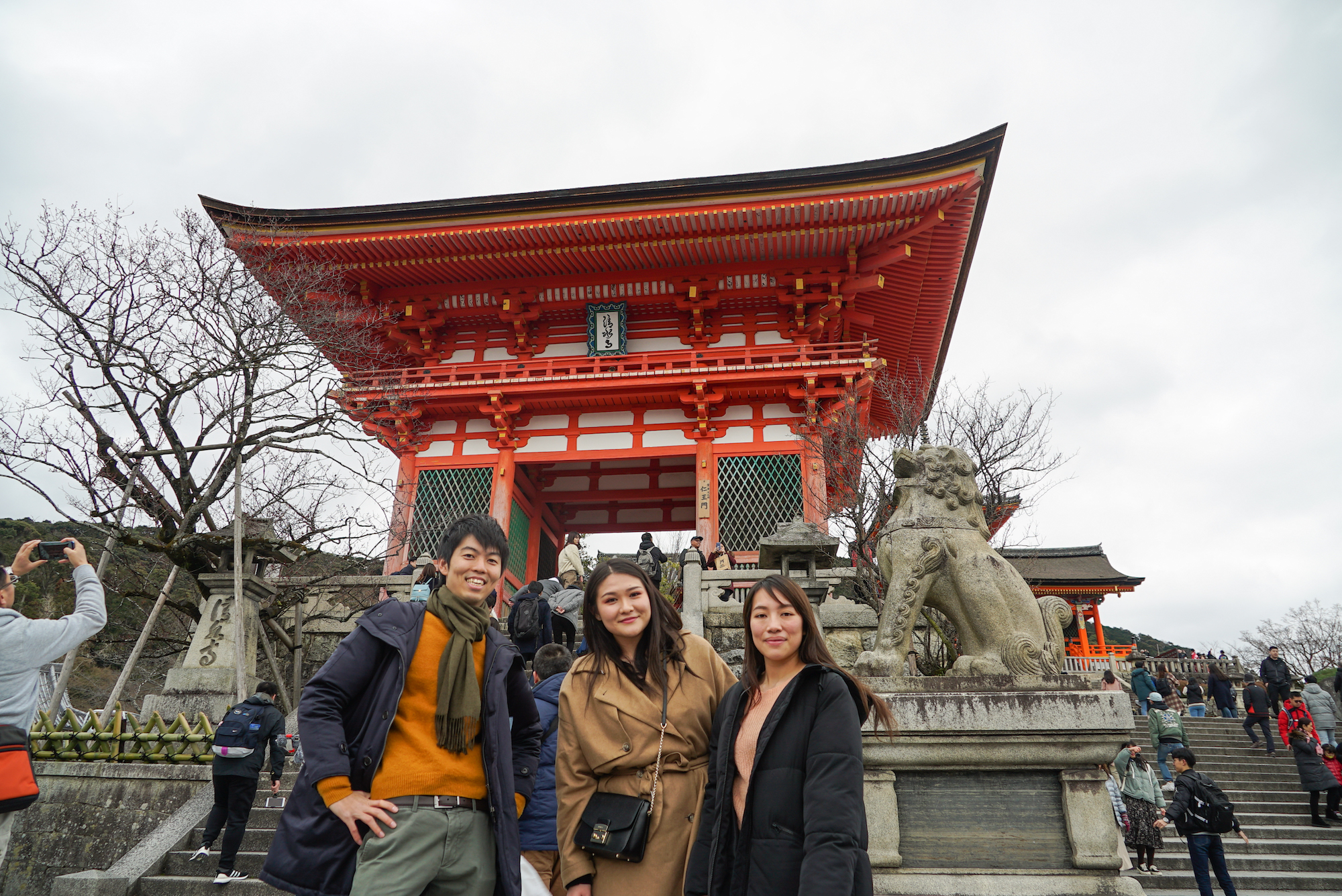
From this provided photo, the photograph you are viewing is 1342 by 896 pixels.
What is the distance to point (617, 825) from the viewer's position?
2148 mm

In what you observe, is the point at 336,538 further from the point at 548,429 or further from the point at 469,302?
the point at 469,302

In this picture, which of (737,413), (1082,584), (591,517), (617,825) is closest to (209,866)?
(617,825)

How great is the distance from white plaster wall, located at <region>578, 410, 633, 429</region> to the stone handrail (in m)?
8.71


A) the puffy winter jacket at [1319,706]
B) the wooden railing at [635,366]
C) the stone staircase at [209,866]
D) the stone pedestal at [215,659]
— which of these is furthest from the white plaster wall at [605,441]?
the puffy winter jacket at [1319,706]

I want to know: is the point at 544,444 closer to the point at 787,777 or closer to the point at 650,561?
the point at 650,561

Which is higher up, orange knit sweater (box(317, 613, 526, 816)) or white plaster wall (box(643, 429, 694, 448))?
white plaster wall (box(643, 429, 694, 448))

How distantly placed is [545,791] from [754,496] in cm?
1044

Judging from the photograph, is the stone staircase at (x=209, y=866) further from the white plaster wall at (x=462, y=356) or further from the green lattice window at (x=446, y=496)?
the white plaster wall at (x=462, y=356)

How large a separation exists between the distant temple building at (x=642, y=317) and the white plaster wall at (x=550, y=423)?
1.5 inches

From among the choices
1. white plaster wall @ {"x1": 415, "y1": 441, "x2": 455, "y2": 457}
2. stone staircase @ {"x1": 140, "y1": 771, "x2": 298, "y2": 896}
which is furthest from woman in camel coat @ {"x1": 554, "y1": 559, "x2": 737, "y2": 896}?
white plaster wall @ {"x1": 415, "y1": 441, "x2": 455, "y2": 457}

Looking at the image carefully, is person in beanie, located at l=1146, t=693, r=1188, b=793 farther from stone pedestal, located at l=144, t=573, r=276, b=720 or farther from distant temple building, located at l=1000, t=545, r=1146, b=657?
distant temple building, located at l=1000, t=545, r=1146, b=657

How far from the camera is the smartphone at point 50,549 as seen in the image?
10.4ft

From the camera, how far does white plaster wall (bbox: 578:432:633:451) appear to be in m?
14.1

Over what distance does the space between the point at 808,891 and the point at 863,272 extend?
1325 centimetres
